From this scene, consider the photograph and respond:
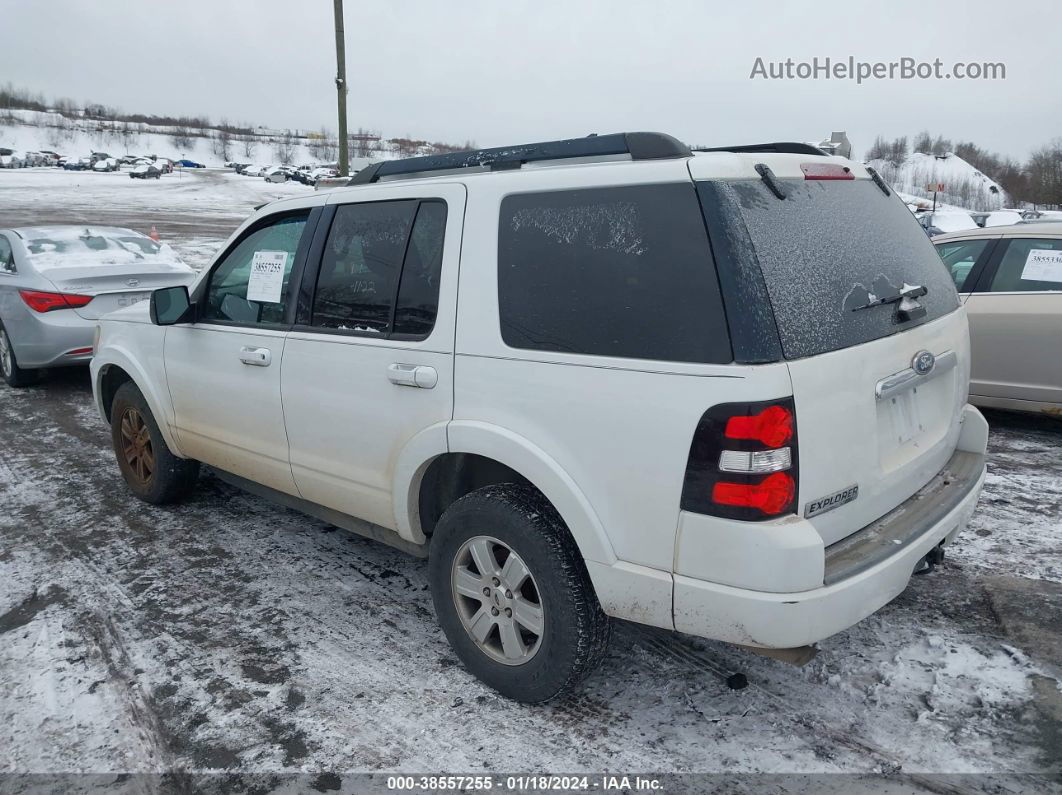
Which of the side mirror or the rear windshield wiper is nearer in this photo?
the rear windshield wiper

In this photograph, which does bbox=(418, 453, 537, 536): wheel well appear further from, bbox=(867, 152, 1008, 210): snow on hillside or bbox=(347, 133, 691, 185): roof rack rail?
bbox=(867, 152, 1008, 210): snow on hillside

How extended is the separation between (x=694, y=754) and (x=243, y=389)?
2.69m

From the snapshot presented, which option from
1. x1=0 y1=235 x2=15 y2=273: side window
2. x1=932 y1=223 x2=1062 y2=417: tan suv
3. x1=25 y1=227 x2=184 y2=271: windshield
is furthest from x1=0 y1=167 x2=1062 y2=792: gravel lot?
x1=0 y1=235 x2=15 y2=273: side window

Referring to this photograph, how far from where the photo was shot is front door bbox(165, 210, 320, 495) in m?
3.72

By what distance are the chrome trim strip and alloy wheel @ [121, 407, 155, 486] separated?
4.13m

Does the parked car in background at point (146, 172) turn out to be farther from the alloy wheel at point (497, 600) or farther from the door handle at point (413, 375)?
the alloy wheel at point (497, 600)

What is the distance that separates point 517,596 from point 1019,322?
499cm

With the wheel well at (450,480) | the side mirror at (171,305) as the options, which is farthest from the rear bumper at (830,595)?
the side mirror at (171,305)

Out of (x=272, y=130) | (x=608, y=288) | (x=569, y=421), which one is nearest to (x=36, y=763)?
(x=569, y=421)

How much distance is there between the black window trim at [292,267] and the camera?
143 inches

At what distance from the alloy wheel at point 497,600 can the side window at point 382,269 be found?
0.89 m

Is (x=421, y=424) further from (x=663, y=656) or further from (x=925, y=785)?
(x=925, y=785)

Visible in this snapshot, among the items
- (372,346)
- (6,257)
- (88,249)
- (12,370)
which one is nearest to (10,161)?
(6,257)

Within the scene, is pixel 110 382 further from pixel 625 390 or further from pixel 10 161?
pixel 10 161
